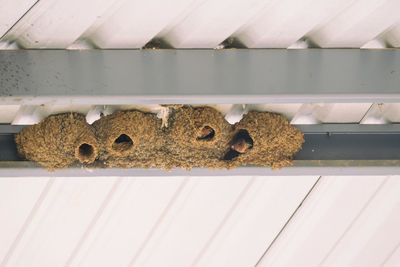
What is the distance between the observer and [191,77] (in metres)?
3.07

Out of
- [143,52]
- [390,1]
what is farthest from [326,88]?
[143,52]

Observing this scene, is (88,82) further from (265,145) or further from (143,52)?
(265,145)

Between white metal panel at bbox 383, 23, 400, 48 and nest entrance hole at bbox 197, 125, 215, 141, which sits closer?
white metal panel at bbox 383, 23, 400, 48

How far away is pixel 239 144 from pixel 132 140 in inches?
20.3

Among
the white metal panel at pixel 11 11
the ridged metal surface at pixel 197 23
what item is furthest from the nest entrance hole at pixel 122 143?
the white metal panel at pixel 11 11

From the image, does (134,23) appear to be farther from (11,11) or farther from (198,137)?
(198,137)

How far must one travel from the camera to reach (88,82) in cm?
299

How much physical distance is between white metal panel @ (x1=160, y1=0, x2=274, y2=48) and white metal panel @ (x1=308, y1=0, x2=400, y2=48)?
322 mm

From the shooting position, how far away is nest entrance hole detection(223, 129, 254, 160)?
3781 mm
